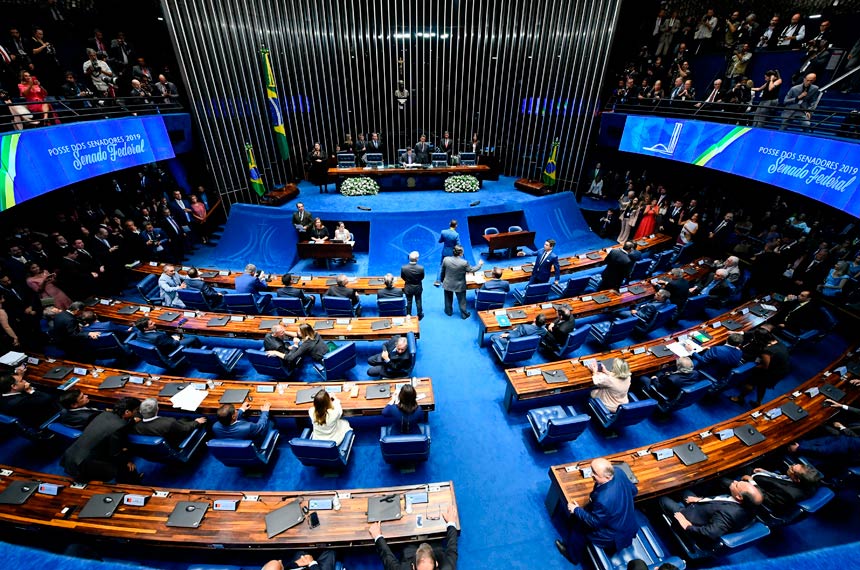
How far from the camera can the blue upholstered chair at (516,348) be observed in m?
5.98

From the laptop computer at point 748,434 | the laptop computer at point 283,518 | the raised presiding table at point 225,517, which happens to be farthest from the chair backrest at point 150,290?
the laptop computer at point 748,434

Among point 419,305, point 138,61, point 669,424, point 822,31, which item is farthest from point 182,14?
point 822,31

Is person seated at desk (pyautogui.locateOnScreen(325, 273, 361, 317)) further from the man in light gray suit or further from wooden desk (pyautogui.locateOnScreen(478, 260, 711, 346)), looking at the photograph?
wooden desk (pyautogui.locateOnScreen(478, 260, 711, 346))

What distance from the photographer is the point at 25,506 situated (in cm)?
368

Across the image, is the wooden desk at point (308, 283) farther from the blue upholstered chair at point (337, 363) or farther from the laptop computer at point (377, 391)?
the laptop computer at point (377, 391)

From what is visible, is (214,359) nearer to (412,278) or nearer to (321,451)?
(321,451)

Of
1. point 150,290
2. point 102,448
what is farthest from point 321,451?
point 150,290

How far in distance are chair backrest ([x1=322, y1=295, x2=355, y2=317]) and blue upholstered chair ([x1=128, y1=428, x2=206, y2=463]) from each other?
10.1 feet

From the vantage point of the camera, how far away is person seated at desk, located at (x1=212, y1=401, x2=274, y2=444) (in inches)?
166

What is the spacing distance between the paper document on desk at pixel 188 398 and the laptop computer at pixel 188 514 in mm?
1447

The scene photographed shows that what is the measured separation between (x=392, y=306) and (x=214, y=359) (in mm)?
3149

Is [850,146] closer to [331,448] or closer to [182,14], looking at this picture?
[331,448]

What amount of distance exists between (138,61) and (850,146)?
17.0 meters

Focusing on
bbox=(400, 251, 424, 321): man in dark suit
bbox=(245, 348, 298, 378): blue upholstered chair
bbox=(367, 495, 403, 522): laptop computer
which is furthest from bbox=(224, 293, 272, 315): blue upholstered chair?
bbox=(367, 495, 403, 522): laptop computer
